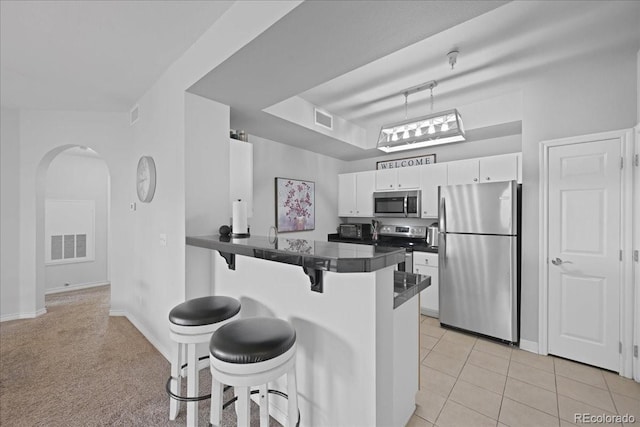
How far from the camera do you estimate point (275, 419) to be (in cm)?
179

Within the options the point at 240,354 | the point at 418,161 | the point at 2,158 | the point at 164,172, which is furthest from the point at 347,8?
the point at 2,158

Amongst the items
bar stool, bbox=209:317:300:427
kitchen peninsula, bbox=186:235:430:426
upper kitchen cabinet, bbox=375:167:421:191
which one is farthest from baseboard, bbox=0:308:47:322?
upper kitchen cabinet, bbox=375:167:421:191

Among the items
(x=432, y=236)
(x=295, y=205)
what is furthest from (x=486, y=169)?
(x=295, y=205)

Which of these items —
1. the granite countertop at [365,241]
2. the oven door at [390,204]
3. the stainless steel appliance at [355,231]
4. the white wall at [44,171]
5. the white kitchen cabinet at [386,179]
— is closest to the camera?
the white wall at [44,171]

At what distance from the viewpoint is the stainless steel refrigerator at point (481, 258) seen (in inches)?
109

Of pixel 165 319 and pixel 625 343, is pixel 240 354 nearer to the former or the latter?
pixel 165 319

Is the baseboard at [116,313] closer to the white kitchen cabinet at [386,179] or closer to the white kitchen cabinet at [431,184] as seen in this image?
the white kitchen cabinet at [386,179]

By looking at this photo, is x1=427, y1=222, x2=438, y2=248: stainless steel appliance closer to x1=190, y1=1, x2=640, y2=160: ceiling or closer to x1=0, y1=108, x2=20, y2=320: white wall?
x1=190, y1=1, x2=640, y2=160: ceiling

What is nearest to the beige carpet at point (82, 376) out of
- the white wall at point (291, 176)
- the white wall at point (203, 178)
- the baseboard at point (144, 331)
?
the baseboard at point (144, 331)

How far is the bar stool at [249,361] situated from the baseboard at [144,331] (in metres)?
1.49

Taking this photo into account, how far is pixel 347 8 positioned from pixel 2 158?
4.51m

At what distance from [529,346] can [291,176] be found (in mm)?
3483

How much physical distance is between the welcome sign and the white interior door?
1.72 metres

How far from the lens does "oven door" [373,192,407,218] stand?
13.5 feet
